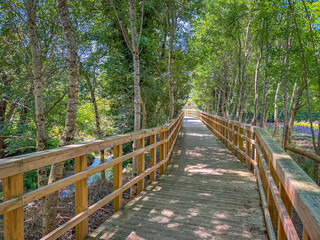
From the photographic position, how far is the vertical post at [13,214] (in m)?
1.55

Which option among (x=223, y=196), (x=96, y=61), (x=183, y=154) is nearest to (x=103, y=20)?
(x=96, y=61)

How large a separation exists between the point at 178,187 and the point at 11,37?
6386mm

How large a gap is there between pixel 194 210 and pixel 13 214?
223 centimetres

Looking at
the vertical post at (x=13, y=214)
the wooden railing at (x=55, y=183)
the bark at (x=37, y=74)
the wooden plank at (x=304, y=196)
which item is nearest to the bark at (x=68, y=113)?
the wooden railing at (x=55, y=183)

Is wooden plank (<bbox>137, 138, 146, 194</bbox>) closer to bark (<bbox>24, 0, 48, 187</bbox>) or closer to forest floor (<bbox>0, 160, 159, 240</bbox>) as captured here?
forest floor (<bbox>0, 160, 159, 240</bbox>)

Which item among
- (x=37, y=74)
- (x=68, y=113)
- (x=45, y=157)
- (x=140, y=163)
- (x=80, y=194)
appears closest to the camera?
(x=45, y=157)

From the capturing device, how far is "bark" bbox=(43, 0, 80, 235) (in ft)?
10.8

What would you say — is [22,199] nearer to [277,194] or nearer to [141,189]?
[277,194]

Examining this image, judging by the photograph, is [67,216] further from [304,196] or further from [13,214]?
[304,196]

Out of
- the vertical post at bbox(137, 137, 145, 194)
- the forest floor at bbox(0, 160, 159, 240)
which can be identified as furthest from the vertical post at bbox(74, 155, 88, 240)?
the vertical post at bbox(137, 137, 145, 194)

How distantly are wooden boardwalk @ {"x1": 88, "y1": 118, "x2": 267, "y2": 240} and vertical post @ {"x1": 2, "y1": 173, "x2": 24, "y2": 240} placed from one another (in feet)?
3.09

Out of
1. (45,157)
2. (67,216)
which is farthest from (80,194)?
(67,216)

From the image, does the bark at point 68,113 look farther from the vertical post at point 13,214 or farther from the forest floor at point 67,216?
the vertical post at point 13,214

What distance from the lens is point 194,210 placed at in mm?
3086
